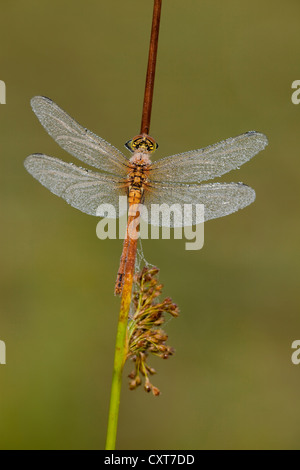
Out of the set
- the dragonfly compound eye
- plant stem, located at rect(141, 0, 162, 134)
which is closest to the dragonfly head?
the dragonfly compound eye

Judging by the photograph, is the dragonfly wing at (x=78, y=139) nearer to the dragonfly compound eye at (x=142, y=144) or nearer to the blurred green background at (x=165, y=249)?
the dragonfly compound eye at (x=142, y=144)

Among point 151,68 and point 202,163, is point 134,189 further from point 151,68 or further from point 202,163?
point 151,68

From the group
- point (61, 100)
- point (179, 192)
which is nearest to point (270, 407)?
point (179, 192)

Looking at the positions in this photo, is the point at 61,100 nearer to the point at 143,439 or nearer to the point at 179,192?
the point at 143,439

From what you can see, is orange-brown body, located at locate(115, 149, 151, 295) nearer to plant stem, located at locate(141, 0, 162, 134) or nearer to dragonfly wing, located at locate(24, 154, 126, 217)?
dragonfly wing, located at locate(24, 154, 126, 217)

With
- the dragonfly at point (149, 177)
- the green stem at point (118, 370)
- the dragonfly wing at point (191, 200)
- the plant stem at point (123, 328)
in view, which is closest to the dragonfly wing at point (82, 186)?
the dragonfly at point (149, 177)
